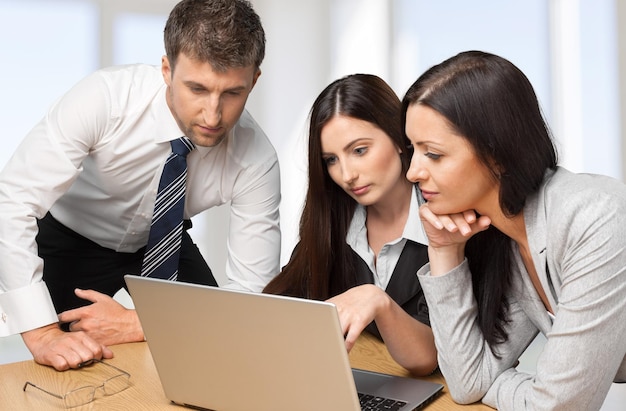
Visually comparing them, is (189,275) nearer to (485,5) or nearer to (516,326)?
(516,326)

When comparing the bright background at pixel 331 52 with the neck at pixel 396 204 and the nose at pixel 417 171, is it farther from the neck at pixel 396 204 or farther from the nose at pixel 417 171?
the nose at pixel 417 171

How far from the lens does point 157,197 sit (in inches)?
83.3

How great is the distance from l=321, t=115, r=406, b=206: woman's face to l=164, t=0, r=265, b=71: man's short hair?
0.90ft

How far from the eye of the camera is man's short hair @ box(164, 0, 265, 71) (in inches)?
72.6

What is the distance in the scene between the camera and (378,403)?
1.33m

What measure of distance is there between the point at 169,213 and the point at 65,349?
0.56 meters

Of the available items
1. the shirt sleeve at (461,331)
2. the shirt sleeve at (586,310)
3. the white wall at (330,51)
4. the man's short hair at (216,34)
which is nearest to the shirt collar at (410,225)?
the shirt sleeve at (461,331)

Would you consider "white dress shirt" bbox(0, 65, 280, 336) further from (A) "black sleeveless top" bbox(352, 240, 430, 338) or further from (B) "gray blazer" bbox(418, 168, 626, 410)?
(B) "gray blazer" bbox(418, 168, 626, 410)

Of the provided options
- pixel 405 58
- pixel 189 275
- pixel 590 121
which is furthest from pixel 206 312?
pixel 405 58

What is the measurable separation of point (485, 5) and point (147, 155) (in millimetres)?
3074

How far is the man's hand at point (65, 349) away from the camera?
5.43 feet

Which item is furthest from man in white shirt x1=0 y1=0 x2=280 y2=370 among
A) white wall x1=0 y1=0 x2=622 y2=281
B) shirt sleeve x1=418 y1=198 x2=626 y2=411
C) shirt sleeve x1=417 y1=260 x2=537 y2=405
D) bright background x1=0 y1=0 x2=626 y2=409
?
white wall x1=0 y1=0 x2=622 y2=281

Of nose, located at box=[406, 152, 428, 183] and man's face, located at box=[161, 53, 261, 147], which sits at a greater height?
man's face, located at box=[161, 53, 261, 147]

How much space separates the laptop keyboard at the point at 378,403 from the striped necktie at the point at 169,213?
0.95 metres
